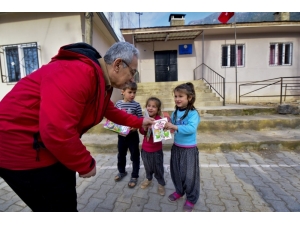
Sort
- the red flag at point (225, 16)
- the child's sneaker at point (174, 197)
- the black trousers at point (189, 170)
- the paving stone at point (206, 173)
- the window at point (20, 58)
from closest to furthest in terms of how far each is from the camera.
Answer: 1. the black trousers at point (189, 170)
2. the child's sneaker at point (174, 197)
3. the paving stone at point (206, 173)
4. the window at point (20, 58)
5. the red flag at point (225, 16)

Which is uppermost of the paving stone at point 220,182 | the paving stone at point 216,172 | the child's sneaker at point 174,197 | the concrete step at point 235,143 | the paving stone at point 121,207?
the concrete step at point 235,143

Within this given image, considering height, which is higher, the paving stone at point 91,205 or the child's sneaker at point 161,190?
the child's sneaker at point 161,190

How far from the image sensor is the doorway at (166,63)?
10.2m

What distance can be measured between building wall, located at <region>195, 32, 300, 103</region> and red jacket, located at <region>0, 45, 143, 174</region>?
9590mm

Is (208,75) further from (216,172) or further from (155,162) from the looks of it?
(155,162)

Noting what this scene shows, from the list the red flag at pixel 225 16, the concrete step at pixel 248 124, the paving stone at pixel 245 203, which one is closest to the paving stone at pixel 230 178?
the paving stone at pixel 245 203

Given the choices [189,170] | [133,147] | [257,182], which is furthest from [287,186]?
[133,147]

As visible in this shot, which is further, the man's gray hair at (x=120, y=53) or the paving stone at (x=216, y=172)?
the paving stone at (x=216, y=172)

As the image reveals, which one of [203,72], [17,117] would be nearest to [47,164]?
[17,117]

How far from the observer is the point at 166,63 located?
33.7 ft

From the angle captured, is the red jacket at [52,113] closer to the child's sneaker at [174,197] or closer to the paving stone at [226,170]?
the child's sneaker at [174,197]

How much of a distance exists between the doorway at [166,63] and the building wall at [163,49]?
0.61ft

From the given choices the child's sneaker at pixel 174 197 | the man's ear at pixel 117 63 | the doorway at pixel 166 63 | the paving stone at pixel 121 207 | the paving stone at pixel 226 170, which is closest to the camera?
the man's ear at pixel 117 63

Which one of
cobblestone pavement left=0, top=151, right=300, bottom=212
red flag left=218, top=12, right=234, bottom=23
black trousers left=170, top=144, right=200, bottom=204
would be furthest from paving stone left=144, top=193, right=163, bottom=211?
red flag left=218, top=12, right=234, bottom=23
